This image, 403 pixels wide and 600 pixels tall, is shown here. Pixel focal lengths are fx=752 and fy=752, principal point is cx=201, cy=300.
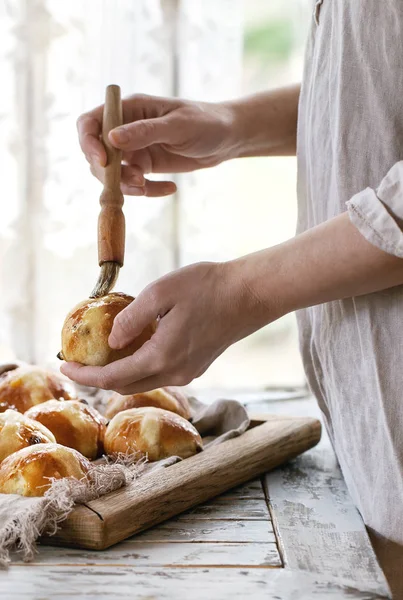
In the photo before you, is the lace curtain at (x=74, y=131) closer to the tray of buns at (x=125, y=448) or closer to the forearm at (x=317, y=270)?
the tray of buns at (x=125, y=448)

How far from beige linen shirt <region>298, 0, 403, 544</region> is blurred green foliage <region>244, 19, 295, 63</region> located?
1.48 m

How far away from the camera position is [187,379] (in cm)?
79

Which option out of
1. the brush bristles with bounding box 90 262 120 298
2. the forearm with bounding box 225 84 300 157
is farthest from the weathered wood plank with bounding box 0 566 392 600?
the forearm with bounding box 225 84 300 157

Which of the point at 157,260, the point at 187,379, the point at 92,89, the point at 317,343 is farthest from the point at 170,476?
the point at 92,89

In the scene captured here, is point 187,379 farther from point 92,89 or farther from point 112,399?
point 92,89

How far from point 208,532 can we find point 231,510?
0.26ft

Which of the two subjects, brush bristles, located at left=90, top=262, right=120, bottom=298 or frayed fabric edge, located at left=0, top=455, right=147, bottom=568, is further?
brush bristles, located at left=90, top=262, right=120, bottom=298

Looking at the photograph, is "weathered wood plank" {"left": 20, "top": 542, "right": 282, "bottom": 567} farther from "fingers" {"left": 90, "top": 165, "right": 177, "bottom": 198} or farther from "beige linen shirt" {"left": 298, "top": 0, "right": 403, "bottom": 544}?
"fingers" {"left": 90, "top": 165, "right": 177, "bottom": 198}

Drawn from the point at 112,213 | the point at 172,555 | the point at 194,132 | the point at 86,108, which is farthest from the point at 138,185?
the point at 86,108

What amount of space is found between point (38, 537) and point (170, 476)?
17 cm

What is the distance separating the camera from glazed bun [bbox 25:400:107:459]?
96 centimetres

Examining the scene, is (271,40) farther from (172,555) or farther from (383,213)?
(172,555)

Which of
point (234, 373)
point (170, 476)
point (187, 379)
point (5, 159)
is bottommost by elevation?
point (234, 373)

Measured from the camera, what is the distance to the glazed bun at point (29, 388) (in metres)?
1.08
